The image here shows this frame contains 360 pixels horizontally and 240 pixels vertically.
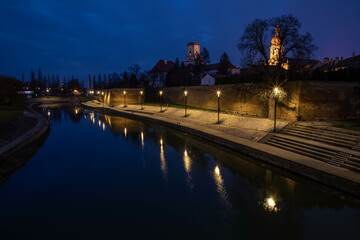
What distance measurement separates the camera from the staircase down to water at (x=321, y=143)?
Answer: 36.6 feet

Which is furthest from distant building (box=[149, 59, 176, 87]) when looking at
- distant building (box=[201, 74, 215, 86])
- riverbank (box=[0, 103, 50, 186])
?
riverbank (box=[0, 103, 50, 186])

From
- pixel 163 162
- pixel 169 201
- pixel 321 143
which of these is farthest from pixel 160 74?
pixel 169 201

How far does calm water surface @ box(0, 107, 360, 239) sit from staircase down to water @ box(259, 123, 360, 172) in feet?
7.27

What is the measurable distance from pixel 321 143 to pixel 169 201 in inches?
410

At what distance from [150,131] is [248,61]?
41.7 ft

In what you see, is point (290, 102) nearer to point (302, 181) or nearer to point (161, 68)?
point (302, 181)

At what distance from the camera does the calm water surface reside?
24.4 feet

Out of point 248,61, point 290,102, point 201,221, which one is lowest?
point 201,221

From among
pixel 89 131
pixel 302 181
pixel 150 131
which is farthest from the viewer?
pixel 89 131

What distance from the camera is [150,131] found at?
25.0 metres

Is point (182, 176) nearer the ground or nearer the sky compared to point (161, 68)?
nearer the ground

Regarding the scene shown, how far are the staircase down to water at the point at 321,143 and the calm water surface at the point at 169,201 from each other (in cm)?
222

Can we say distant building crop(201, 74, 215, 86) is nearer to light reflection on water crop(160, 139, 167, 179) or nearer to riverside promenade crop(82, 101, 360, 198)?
riverside promenade crop(82, 101, 360, 198)

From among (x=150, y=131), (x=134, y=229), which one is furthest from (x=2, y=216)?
(x=150, y=131)
